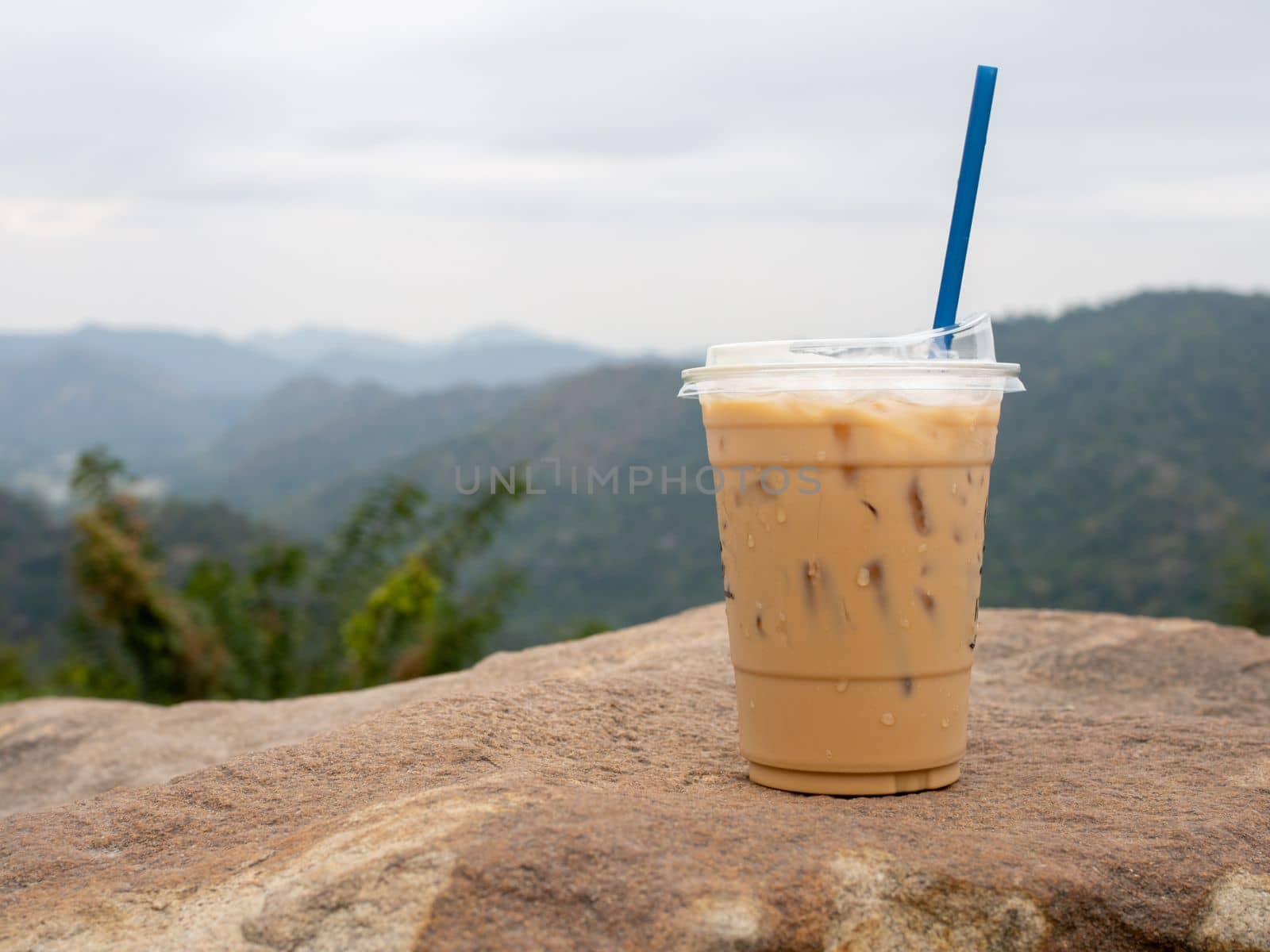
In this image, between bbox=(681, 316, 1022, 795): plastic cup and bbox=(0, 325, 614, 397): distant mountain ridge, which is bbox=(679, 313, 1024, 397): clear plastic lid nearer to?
bbox=(681, 316, 1022, 795): plastic cup

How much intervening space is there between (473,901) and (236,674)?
528 centimetres

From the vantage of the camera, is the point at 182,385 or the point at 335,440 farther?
the point at 182,385

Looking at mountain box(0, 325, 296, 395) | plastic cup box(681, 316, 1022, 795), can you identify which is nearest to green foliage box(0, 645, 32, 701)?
plastic cup box(681, 316, 1022, 795)

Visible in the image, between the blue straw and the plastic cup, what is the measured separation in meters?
0.08

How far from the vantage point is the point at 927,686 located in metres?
2.19

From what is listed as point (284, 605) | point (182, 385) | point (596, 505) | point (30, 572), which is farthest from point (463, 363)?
point (284, 605)

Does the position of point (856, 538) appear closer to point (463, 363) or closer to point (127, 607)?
point (127, 607)

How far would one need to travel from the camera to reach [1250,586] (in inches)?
507

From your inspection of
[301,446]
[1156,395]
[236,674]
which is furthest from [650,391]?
[236,674]

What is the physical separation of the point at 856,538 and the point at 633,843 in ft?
2.35

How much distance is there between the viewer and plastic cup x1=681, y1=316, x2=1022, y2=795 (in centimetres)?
212

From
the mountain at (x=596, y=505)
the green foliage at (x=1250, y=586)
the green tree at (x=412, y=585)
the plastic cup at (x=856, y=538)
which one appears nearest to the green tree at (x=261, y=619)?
the green tree at (x=412, y=585)

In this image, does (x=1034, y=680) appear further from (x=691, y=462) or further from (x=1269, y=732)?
(x=691, y=462)

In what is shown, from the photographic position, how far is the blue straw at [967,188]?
7.07ft
